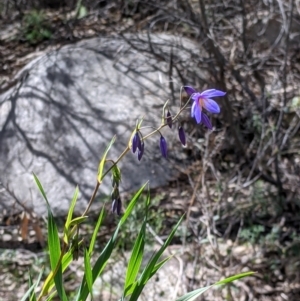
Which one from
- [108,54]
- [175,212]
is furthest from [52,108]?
[175,212]

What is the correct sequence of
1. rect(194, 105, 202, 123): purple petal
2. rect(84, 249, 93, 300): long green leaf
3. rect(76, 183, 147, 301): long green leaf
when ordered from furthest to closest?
1. rect(76, 183, 147, 301): long green leaf
2. rect(84, 249, 93, 300): long green leaf
3. rect(194, 105, 202, 123): purple petal

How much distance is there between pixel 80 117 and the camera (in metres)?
5.43

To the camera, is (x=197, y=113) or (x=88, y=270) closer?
(x=197, y=113)

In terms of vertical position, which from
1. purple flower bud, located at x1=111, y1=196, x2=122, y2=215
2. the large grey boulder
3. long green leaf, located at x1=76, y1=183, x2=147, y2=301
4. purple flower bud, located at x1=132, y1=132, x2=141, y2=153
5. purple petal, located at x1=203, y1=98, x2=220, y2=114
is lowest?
the large grey boulder

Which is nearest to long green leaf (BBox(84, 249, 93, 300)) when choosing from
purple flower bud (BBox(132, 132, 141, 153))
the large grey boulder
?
purple flower bud (BBox(132, 132, 141, 153))

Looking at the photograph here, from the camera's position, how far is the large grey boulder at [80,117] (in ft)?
16.6

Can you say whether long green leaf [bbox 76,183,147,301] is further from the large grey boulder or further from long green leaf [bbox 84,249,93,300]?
the large grey boulder

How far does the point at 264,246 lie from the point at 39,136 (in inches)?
75.6

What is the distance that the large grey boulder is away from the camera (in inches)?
200

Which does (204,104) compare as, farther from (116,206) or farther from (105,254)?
(105,254)

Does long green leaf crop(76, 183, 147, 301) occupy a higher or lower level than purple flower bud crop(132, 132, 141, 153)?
lower

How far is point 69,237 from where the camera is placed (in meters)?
2.18

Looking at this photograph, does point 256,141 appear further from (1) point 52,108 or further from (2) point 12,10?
(2) point 12,10

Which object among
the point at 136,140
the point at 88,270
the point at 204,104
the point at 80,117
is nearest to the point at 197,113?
the point at 204,104
